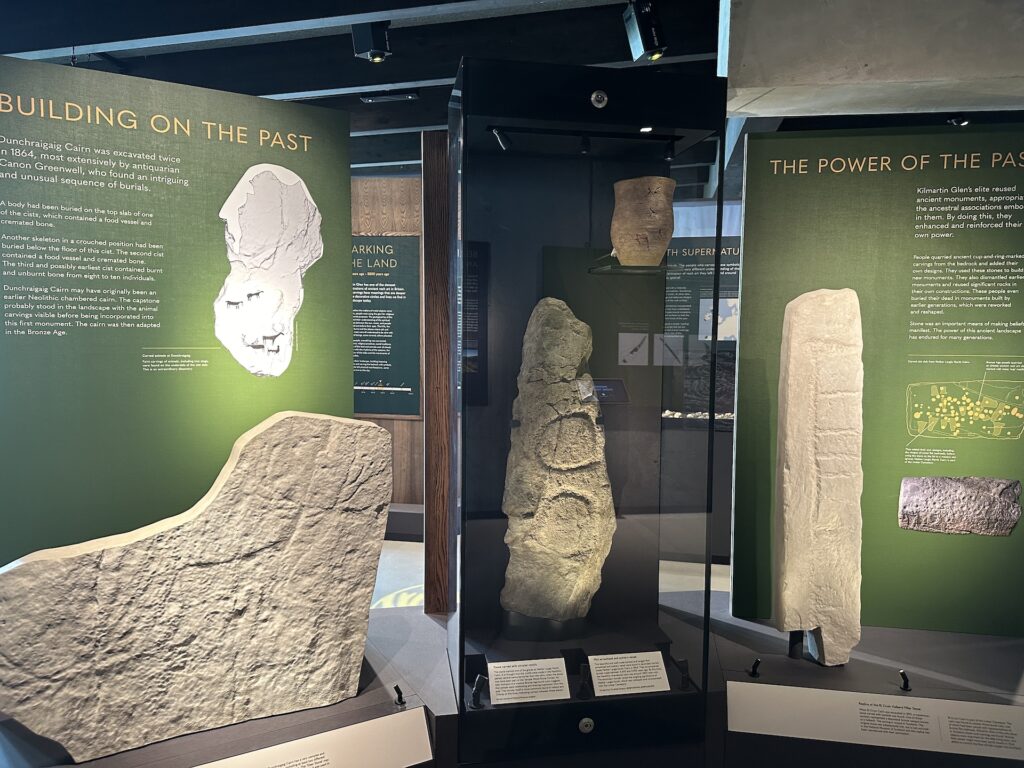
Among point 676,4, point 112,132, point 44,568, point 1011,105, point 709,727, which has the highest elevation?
point 676,4

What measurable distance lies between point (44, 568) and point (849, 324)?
7.43 ft

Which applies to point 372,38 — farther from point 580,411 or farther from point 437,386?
point 580,411

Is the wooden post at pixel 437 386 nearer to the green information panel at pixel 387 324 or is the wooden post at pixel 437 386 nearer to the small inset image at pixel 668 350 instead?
the small inset image at pixel 668 350

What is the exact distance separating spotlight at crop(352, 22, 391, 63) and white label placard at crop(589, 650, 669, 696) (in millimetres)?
2746

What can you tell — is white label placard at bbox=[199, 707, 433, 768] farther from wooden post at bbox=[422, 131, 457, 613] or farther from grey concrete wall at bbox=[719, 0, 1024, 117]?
grey concrete wall at bbox=[719, 0, 1024, 117]

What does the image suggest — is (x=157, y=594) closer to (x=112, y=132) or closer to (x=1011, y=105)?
(x=112, y=132)

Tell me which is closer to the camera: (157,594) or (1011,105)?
(157,594)

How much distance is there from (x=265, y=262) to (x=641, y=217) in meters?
1.13

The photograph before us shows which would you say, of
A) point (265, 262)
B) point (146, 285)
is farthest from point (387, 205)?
point (146, 285)

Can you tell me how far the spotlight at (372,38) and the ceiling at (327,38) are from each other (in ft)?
0.17

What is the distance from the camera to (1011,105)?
2.38m

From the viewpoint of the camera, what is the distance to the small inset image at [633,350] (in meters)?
2.06

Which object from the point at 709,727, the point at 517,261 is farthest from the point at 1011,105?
the point at 709,727

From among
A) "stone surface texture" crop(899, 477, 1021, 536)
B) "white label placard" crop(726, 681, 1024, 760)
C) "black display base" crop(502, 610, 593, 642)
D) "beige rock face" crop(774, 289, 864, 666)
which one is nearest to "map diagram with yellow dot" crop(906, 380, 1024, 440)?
"stone surface texture" crop(899, 477, 1021, 536)
